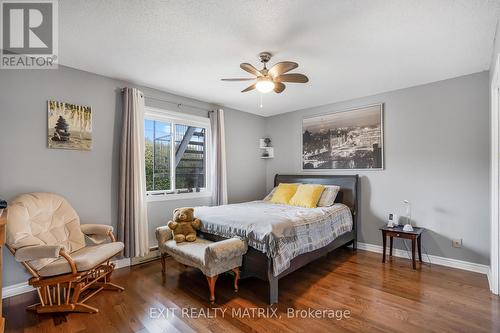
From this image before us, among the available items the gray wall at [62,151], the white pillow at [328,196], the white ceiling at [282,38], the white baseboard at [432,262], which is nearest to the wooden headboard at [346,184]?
the white pillow at [328,196]

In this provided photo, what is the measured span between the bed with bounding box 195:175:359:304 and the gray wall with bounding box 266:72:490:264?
71 centimetres

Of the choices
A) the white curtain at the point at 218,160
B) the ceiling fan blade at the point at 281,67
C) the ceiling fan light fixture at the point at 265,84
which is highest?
the ceiling fan blade at the point at 281,67

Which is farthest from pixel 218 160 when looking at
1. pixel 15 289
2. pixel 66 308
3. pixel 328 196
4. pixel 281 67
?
pixel 15 289

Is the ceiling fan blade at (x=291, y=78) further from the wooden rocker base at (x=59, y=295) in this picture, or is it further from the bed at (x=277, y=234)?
the wooden rocker base at (x=59, y=295)

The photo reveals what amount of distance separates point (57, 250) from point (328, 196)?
3.41 metres

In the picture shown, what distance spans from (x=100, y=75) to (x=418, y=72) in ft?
13.3

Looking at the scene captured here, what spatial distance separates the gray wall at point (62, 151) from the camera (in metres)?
2.58

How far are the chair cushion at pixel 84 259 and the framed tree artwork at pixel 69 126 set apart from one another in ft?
4.06

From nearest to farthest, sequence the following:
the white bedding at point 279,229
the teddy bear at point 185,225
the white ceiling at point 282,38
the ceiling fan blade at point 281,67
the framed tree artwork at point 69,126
Result: the white ceiling at point 282,38
the ceiling fan blade at point 281,67
the white bedding at point 279,229
the framed tree artwork at point 69,126
the teddy bear at point 185,225

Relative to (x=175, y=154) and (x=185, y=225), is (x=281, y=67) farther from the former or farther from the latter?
(x=175, y=154)

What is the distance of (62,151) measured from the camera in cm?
292

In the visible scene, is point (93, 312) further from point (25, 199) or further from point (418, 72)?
point (418, 72)

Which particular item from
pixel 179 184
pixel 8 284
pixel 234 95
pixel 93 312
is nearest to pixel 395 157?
pixel 234 95

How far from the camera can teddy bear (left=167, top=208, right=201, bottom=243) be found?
117 inches
